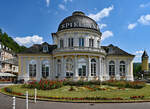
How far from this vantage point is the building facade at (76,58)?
25.0 meters

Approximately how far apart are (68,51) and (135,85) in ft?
43.3

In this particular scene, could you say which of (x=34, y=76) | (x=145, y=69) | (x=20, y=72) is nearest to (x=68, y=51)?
(x=34, y=76)

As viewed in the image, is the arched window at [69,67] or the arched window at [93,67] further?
the arched window at [93,67]

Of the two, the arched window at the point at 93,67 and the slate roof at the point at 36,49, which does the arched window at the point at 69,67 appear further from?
the slate roof at the point at 36,49

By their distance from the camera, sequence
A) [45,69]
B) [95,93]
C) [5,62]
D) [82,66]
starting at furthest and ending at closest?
[5,62] → [45,69] → [82,66] → [95,93]

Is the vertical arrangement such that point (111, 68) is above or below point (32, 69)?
above

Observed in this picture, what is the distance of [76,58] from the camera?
80.9ft

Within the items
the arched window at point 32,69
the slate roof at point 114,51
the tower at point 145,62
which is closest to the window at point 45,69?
the arched window at point 32,69

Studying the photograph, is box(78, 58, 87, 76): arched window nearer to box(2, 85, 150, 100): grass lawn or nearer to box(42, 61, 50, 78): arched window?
box(42, 61, 50, 78): arched window

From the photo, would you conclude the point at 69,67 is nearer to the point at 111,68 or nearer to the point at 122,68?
the point at 111,68

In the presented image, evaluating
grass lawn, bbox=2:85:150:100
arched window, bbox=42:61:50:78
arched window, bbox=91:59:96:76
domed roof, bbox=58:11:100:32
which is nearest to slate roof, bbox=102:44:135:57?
arched window, bbox=91:59:96:76

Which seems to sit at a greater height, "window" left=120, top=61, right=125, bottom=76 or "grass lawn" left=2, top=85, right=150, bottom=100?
"window" left=120, top=61, right=125, bottom=76

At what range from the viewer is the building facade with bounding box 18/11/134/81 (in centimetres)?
2502

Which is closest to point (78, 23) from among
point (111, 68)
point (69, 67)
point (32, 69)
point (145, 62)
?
point (69, 67)
